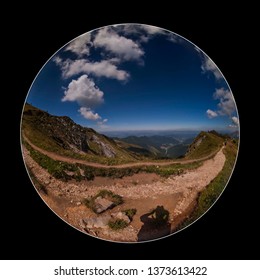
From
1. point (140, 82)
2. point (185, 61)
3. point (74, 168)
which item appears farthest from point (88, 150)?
Result: point (185, 61)

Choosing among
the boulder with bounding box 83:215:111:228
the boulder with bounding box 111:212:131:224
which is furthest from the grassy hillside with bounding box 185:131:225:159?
the boulder with bounding box 83:215:111:228

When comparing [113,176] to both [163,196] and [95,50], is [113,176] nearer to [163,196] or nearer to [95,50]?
[163,196]

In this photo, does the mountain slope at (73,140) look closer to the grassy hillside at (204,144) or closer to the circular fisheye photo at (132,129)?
the circular fisheye photo at (132,129)

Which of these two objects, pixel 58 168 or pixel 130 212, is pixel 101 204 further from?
pixel 58 168

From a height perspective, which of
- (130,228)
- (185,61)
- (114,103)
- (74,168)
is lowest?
(130,228)

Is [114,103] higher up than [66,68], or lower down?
lower down
